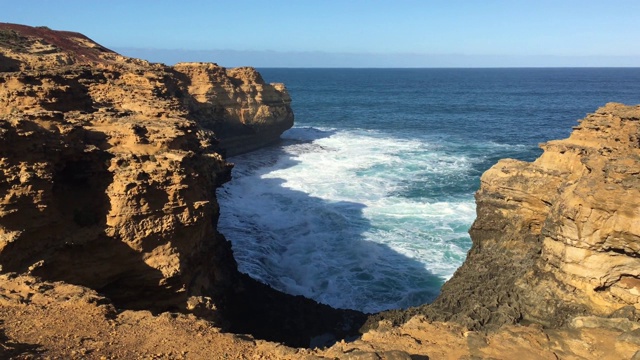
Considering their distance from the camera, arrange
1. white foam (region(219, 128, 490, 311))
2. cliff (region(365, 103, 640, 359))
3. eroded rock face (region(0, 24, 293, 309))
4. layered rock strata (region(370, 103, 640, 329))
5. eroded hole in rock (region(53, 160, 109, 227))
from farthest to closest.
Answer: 1. white foam (region(219, 128, 490, 311))
2. eroded hole in rock (region(53, 160, 109, 227))
3. layered rock strata (region(370, 103, 640, 329))
4. cliff (region(365, 103, 640, 359))
5. eroded rock face (region(0, 24, 293, 309))

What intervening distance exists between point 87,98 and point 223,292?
7.91 metres

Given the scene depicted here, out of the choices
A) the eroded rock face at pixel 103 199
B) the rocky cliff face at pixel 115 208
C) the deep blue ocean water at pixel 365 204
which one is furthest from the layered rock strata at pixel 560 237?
the eroded rock face at pixel 103 199

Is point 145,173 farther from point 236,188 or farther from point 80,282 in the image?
point 236,188

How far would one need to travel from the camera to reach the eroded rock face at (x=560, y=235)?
11570mm

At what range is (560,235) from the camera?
1259 centimetres

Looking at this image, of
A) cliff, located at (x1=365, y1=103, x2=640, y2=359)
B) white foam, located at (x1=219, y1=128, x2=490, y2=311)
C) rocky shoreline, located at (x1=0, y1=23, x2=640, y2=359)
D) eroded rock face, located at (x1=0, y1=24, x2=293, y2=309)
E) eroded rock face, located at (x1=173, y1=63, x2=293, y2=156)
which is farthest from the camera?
eroded rock face, located at (x1=173, y1=63, x2=293, y2=156)

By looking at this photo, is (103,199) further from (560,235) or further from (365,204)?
(365,204)

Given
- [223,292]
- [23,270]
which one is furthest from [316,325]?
[23,270]

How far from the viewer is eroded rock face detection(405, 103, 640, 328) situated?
1157 centimetres

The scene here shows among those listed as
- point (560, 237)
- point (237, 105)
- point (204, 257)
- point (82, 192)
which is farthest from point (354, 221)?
point (237, 105)

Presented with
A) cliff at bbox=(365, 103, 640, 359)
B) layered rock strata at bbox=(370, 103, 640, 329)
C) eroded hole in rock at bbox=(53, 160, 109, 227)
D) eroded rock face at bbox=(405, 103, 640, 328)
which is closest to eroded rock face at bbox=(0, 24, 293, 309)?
eroded hole in rock at bbox=(53, 160, 109, 227)

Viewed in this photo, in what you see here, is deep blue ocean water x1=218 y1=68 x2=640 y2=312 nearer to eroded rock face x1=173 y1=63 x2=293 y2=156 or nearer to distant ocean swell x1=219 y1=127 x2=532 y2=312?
distant ocean swell x1=219 y1=127 x2=532 y2=312

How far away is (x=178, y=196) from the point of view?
1207cm

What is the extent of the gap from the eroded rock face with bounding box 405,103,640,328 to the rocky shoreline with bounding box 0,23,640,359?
4 cm
